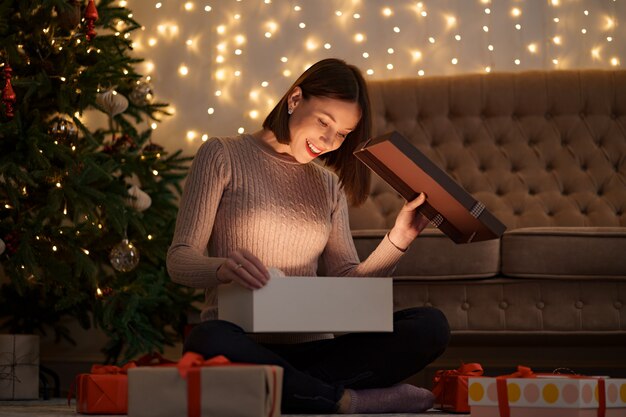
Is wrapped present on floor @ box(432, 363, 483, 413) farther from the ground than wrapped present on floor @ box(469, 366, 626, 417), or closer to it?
closer to it

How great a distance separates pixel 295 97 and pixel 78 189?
1015 mm

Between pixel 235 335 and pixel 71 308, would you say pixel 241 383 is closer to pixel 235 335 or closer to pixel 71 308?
pixel 235 335

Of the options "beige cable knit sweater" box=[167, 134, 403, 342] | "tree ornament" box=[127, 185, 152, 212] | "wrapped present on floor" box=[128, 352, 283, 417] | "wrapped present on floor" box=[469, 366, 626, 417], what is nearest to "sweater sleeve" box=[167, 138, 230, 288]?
"beige cable knit sweater" box=[167, 134, 403, 342]

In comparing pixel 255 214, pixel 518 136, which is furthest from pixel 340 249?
pixel 518 136

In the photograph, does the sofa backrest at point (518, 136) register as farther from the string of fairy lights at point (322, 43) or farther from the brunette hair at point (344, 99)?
the brunette hair at point (344, 99)

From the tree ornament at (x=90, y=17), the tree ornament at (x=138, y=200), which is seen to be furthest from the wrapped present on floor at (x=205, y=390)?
the tree ornament at (x=90, y=17)

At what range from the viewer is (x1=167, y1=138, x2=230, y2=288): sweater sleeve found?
178cm

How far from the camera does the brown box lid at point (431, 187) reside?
1697mm

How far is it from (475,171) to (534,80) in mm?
392

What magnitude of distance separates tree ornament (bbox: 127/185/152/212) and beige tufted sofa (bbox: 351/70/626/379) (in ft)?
2.24

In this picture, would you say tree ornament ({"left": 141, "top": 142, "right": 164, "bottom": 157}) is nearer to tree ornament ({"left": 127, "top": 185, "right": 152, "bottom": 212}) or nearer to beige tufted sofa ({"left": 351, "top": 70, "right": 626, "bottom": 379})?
tree ornament ({"left": 127, "top": 185, "right": 152, "bottom": 212})

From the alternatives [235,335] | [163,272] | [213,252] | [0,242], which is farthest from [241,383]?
[163,272]

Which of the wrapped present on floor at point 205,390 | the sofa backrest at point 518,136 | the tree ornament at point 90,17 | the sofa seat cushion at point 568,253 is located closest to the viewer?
the wrapped present on floor at point 205,390

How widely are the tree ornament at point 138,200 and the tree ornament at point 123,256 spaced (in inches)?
7.0
